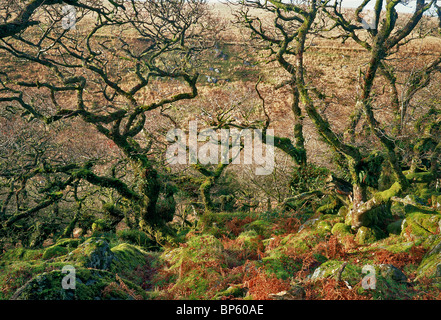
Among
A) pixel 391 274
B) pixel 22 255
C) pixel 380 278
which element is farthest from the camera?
pixel 22 255

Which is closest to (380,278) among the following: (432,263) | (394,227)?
(432,263)

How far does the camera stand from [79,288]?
16.0ft

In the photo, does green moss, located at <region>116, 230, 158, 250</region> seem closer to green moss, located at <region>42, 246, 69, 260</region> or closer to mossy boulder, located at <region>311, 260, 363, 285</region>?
green moss, located at <region>42, 246, 69, 260</region>

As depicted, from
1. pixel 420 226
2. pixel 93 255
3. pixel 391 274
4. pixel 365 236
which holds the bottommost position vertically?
pixel 391 274

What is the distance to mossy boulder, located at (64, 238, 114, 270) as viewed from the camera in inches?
245

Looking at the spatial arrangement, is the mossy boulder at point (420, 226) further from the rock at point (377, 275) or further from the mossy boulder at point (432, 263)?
the rock at point (377, 275)

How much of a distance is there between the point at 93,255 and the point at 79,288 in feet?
5.59

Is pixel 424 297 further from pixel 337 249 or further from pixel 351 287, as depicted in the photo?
pixel 337 249

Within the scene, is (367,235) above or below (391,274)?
above

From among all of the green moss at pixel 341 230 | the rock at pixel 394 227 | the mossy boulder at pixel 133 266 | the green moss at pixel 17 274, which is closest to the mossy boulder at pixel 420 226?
the rock at pixel 394 227

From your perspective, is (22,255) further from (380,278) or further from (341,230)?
(380,278)

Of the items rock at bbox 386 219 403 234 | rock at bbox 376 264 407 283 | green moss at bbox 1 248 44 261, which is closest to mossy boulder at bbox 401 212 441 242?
rock at bbox 386 219 403 234

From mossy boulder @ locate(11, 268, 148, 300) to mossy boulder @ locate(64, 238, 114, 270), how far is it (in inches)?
21.6

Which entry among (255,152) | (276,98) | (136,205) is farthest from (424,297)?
(276,98)
